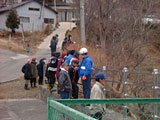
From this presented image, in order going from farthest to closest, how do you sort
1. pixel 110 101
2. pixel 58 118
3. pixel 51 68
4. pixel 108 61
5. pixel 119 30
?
pixel 119 30, pixel 108 61, pixel 51 68, pixel 110 101, pixel 58 118

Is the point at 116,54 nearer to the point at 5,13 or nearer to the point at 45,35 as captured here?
the point at 45,35

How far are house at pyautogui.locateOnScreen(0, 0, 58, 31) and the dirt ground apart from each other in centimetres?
3108

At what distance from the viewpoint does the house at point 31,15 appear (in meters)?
45.4

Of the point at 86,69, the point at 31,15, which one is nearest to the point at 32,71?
the point at 86,69

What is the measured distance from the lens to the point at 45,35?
4228cm

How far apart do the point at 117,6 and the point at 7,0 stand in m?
50.3

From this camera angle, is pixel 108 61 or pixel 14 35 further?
pixel 14 35

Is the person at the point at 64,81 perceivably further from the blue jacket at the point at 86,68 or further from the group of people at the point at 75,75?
the blue jacket at the point at 86,68

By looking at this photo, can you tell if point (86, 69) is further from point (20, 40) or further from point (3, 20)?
point (3, 20)

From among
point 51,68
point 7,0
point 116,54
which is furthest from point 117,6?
point 7,0

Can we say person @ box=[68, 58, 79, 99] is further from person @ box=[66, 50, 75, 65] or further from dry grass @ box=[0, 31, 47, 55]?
dry grass @ box=[0, 31, 47, 55]

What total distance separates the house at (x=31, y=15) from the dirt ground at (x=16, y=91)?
3108cm

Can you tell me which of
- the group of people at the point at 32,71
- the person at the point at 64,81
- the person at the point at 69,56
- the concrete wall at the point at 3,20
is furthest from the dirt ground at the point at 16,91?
the concrete wall at the point at 3,20

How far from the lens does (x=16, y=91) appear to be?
42.9ft
